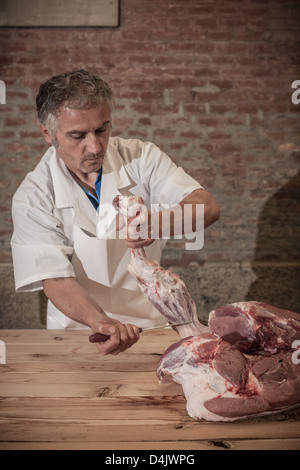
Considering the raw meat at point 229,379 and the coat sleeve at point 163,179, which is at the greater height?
the coat sleeve at point 163,179

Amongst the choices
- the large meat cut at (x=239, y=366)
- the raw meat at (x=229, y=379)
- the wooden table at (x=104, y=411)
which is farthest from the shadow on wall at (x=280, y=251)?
the raw meat at (x=229, y=379)

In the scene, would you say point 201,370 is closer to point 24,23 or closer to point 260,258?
point 260,258

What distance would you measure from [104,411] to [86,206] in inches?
37.2

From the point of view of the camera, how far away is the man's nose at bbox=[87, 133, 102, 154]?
1.75 m

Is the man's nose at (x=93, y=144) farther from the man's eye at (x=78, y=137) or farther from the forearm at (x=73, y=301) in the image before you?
the forearm at (x=73, y=301)

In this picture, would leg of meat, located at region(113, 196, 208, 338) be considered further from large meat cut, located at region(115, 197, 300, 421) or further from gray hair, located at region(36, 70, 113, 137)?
gray hair, located at region(36, 70, 113, 137)

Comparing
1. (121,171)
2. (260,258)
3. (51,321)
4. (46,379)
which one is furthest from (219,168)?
(46,379)

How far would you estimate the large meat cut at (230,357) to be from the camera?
4.22 ft

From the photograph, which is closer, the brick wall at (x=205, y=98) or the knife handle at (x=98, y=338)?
the knife handle at (x=98, y=338)

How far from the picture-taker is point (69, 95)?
1736 millimetres

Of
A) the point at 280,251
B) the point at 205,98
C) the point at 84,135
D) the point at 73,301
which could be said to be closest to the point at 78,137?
the point at 84,135

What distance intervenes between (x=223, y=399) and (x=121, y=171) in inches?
44.8

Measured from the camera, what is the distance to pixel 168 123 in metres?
3.55

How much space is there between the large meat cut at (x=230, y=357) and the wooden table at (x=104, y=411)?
1.9 inches
